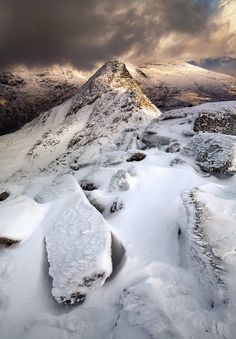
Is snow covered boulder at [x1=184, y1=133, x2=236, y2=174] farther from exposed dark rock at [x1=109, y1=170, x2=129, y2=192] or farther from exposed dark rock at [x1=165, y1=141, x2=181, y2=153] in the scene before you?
exposed dark rock at [x1=109, y1=170, x2=129, y2=192]

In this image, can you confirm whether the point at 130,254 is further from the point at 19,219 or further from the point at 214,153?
the point at 214,153

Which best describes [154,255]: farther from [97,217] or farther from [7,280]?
[7,280]

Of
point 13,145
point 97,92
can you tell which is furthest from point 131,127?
point 13,145

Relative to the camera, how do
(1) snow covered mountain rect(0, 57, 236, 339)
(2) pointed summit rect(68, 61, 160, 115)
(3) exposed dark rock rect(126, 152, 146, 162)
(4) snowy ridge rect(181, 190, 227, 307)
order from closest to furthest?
1. (1) snow covered mountain rect(0, 57, 236, 339)
2. (4) snowy ridge rect(181, 190, 227, 307)
3. (3) exposed dark rock rect(126, 152, 146, 162)
4. (2) pointed summit rect(68, 61, 160, 115)

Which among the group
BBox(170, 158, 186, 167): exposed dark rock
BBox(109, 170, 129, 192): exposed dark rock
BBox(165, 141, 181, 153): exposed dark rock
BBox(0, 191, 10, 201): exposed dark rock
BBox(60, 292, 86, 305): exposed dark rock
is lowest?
BBox(0, 191, 10, 201): exposed dark rock

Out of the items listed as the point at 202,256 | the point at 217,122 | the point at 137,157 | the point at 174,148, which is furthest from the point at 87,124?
the point at 202,256

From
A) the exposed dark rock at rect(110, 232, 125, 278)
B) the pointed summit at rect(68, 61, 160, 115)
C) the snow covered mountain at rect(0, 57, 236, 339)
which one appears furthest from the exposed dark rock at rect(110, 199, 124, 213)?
the pointed summit at rect(68, 61, 160, 115)

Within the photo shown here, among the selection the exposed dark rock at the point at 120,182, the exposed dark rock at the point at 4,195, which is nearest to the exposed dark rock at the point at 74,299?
the exposed dark rock at the point at 120,182

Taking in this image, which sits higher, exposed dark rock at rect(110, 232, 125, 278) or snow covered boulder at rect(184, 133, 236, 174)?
snow covered boulder at rect(184, 133, 236, 174)
